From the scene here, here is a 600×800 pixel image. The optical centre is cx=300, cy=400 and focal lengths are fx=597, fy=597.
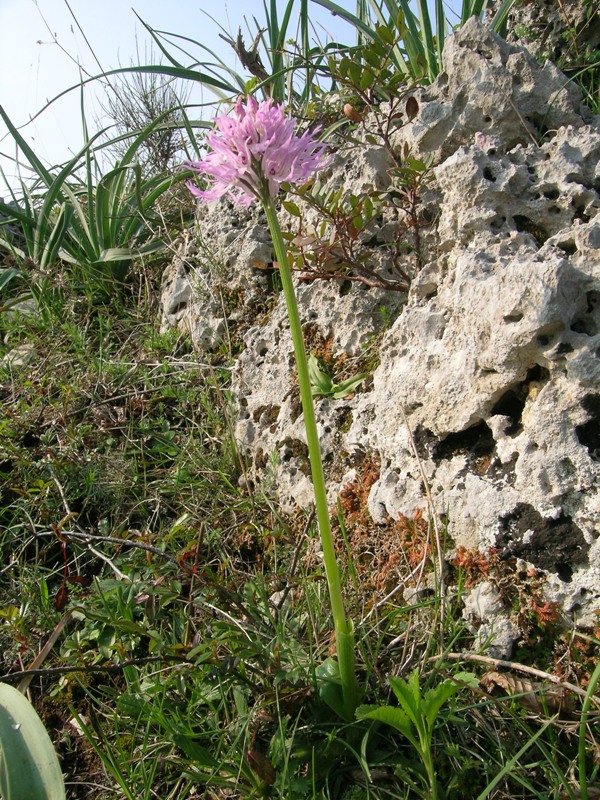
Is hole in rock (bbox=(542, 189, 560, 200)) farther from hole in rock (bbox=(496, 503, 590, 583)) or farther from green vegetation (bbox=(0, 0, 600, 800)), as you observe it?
hole in rock (bbox=(496, 503, 590, 583))

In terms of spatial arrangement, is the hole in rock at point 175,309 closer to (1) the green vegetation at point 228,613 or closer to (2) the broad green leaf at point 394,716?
(1) the green vegetation at point 228,613

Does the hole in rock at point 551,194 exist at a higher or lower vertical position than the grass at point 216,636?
higher

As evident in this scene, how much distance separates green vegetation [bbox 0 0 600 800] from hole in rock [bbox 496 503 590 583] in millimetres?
51

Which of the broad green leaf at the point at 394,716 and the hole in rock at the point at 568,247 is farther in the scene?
the hole in rock at the point at 568,247

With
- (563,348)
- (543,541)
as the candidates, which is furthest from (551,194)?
(543,541)

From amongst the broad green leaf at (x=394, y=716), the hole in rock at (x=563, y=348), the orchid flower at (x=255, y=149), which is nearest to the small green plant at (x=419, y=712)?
the broad green leaf at (x=394, y=716)

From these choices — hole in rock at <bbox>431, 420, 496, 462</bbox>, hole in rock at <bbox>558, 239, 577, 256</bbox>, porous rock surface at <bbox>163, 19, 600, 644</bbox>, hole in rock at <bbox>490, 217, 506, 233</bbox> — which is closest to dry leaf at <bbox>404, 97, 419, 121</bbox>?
porous rock surface at <bbox>163, 19, 600, 644</bbox>

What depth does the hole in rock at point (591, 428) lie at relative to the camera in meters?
1.31

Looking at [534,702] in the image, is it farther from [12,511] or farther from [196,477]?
[12,511]

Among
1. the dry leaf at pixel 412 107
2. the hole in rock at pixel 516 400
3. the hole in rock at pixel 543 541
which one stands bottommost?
the hole in rock at pixel 543 541

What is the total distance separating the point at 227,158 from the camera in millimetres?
1080

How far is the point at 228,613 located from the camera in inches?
57.2

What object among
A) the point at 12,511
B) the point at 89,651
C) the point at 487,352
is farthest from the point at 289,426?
the point at 12,511

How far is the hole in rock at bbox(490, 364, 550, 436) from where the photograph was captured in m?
1.44
